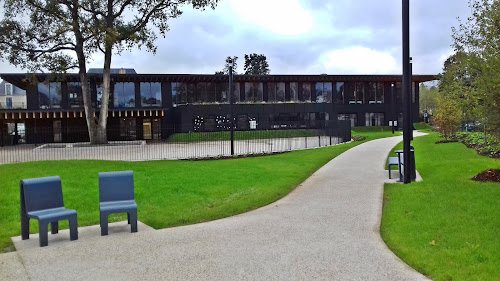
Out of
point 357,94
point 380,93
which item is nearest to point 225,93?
point 357,94

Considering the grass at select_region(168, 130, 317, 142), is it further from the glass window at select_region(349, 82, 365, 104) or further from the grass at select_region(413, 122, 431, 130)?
the grass at select_region(413, 122, 431, 130)

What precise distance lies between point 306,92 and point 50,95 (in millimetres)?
33010

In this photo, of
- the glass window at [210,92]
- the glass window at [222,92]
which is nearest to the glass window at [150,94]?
the glass window at [210,92]

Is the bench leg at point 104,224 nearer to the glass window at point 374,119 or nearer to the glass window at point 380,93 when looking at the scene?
the glass window at point 374,119

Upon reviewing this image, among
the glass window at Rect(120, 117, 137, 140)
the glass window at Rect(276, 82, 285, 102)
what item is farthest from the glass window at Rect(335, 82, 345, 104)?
the glass window at Rect(120, 117, 137, 140)

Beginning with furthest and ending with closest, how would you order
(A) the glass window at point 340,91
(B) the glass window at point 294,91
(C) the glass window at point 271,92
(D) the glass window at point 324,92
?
(A) the glass window at point 340,91 → (D) the glass window at point 324,92 → (B) the glass window at point 294,91 → (C) the glass window at point 271,92

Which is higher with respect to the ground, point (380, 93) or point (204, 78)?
point (204, 78)

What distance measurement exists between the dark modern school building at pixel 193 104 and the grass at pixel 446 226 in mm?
33972

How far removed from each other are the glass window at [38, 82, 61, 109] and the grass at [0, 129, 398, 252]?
36.0 metres

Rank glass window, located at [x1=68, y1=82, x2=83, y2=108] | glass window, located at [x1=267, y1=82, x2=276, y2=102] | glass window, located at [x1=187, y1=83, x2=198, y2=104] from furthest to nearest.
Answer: glass window, located at [x1=267, y1=82, x2=276, y2=102], glass window, located at [x1=187, y1=83, x2=198, y2=104], glass window, located at [x1=68, y1=82, x2=83, y2=108]

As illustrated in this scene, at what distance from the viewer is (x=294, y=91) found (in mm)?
63094

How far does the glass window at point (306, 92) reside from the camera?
63.7m

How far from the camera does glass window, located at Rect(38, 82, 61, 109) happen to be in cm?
5156

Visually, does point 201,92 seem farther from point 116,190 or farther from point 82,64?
point 116,190
